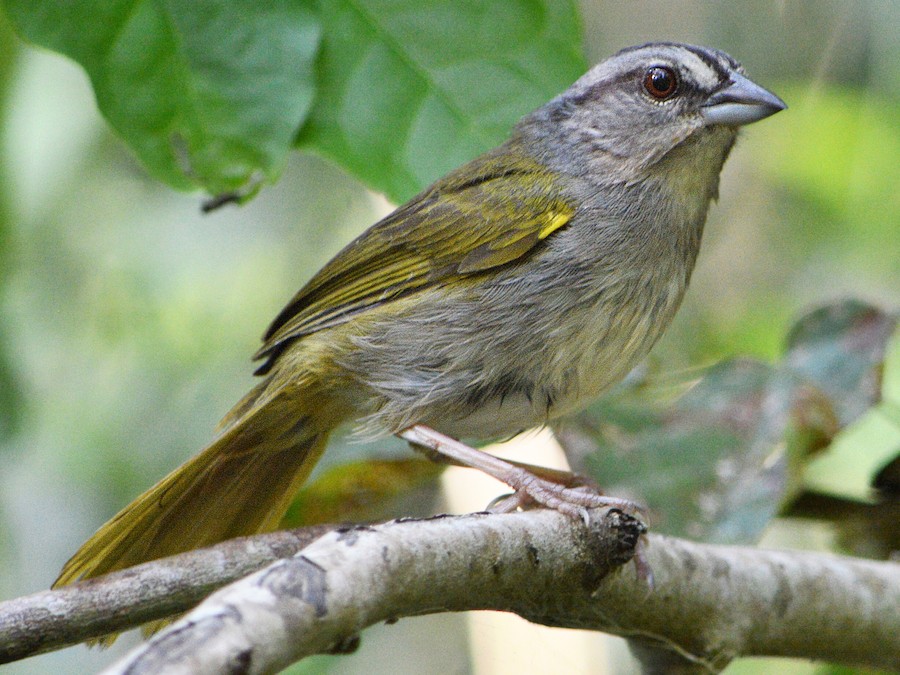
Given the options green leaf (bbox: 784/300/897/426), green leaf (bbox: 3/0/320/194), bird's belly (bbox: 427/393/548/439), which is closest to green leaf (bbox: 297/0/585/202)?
green leaf (bbox: 3/0/320/194)

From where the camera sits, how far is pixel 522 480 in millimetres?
2836

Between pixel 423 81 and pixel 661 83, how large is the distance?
78 cm

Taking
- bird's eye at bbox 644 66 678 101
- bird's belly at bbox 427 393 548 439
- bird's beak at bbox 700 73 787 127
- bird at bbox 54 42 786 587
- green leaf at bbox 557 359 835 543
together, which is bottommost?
green leaf at bbox 557 359 835 543

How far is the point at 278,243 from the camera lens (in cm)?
566

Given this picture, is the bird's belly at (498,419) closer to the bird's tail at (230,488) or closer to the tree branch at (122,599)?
the bird's tail at (230,488)

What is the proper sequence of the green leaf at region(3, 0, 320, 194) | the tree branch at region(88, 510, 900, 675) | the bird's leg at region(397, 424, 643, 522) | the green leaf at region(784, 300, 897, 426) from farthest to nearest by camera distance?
the green leaf at region(784, 300, 897, 426) → the green leaf at region(3, 0, 320, 194) → the bird's leg at region(397, 424, 643, 522) → the tree branch at region(88, 510, 900, 675)

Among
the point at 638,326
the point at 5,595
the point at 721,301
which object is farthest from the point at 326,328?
the point at 721,301

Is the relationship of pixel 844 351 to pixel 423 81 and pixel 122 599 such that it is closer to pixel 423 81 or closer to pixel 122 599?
pixel 423 81

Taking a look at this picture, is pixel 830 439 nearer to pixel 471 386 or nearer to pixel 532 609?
pixel 471 386

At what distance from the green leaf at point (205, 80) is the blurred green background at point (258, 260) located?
5.56ft

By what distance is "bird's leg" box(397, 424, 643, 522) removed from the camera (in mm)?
2613

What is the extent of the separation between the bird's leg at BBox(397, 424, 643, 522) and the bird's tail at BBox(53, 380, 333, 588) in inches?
13.1

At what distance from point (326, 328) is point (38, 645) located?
55.4 inches

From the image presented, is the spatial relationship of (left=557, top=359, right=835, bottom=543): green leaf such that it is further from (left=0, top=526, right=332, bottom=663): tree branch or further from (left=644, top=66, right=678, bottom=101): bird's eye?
(left=0, top=526, right=332, bottom=663): tree branch
